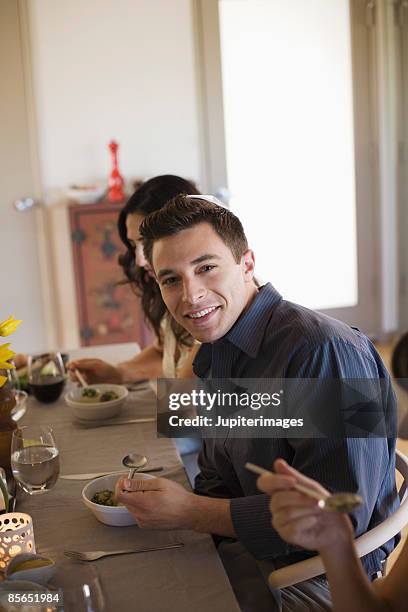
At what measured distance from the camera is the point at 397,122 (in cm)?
461

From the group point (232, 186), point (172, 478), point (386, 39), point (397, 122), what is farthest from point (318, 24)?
point (172, 478)

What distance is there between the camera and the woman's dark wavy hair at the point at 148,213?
205 centimetres

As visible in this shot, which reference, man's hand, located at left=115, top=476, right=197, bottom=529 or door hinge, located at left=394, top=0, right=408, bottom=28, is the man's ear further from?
door hinge, located at left=394, top=0, right=408, bottom=28

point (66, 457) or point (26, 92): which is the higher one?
point (26, 92)

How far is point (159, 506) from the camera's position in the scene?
113cm

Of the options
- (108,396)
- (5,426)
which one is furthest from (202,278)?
(108,396)

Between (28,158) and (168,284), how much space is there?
284cm

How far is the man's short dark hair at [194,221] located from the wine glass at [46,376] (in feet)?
2.12

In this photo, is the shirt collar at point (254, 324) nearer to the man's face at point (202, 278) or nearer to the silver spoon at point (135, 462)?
the man's face at point (202, 278)

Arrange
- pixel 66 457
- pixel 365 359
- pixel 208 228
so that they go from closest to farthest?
pixel 365 359 < pixel 208 228 < pixel 66 457

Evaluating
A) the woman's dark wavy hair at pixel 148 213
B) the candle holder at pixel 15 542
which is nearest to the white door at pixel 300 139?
the woman's dark wavy hair at pixel 148 213

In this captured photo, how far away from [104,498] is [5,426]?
276mm

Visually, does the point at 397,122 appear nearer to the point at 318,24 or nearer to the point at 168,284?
the point at 318,24

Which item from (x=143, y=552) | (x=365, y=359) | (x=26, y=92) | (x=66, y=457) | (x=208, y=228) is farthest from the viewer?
(x=26, y=92)
